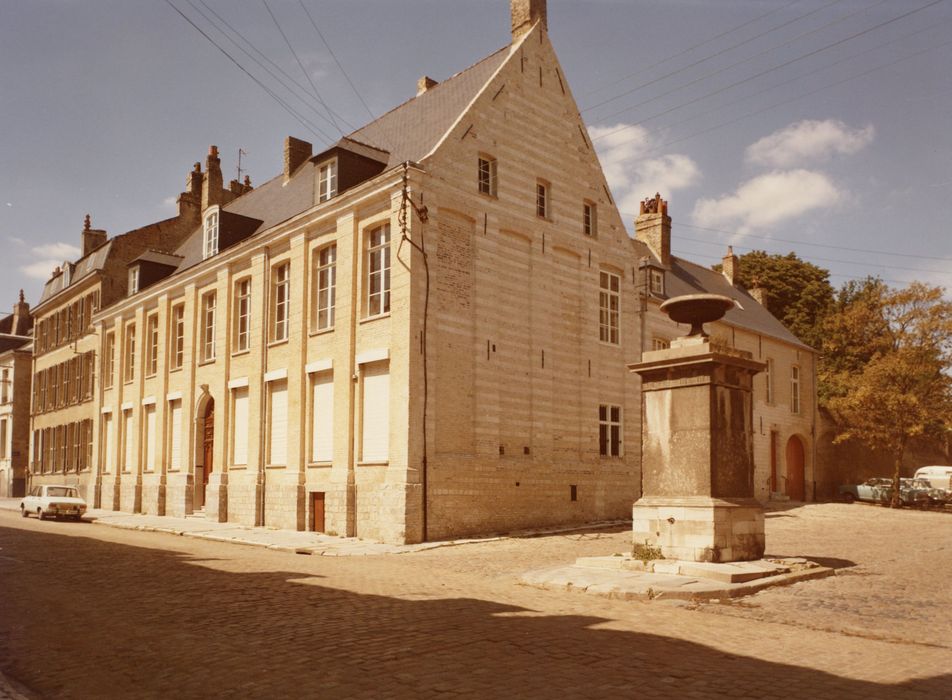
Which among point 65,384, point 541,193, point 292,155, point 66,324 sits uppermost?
point 292,155

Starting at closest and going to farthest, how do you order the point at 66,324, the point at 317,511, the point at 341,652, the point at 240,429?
the point at 341,652
the point at 317,511
the point at 240,429
the point at 66,324

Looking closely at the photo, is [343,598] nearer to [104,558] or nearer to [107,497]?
[104,558]

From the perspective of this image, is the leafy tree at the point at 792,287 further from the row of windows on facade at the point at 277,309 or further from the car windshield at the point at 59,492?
the car windshield at the point at 59,492

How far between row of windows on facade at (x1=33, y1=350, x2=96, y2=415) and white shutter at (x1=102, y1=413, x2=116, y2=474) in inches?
126

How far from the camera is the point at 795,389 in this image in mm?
37594

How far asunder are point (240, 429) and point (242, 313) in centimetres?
377

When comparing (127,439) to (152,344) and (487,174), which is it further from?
(487,174)

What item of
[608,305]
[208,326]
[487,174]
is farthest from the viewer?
→ [208,326]

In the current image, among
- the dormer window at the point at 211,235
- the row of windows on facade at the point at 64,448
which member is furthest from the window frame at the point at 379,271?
the row of windows on facade at the point at 64,448

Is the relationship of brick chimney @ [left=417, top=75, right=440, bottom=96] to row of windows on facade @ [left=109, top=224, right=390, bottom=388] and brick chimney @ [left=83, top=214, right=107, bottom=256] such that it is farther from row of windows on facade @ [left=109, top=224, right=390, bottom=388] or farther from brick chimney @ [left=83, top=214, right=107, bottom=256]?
brick chimney @ [left=83, top=214, right=107, bottom=256]

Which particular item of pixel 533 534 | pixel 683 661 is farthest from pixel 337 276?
pixel 683 661

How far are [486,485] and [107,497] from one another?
20.5 metres

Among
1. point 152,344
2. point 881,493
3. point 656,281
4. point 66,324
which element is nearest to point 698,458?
point 656,281

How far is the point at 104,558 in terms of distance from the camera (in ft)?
48.1
